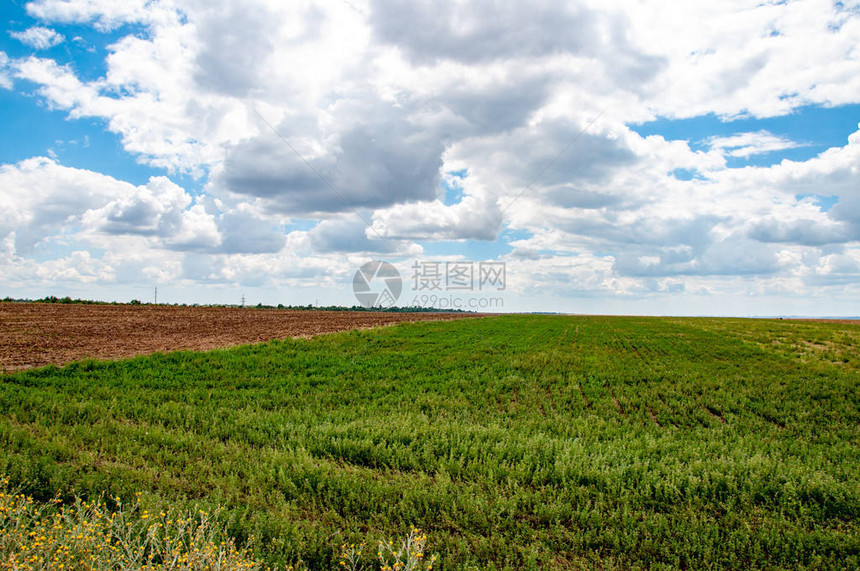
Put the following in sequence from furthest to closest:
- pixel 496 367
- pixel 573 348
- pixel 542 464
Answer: pixel 573 348
pixel 496 367
pixel 542 464

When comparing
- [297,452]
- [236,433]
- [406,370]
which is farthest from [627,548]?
[406,370]

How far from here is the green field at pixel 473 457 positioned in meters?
5.47

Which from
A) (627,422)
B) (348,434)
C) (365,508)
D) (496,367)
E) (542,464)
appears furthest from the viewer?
(496,367)

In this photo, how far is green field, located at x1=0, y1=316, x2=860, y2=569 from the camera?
5473 millimetres

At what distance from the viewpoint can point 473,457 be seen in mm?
8141

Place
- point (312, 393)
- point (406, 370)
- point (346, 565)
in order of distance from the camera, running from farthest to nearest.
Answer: point (406, 370) → point (312, 393) → point (346, 565)

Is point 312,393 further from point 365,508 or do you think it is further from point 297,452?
point 365,508

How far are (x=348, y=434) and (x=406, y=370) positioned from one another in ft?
28.5

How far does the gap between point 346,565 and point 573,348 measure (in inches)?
964

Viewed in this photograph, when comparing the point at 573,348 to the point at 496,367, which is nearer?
the point at 496,367

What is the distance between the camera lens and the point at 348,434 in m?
9.09

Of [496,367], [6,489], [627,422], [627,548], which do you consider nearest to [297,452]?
[6,489]

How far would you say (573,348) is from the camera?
1072 inches

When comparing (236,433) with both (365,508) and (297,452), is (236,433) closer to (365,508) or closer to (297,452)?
(297,452)
